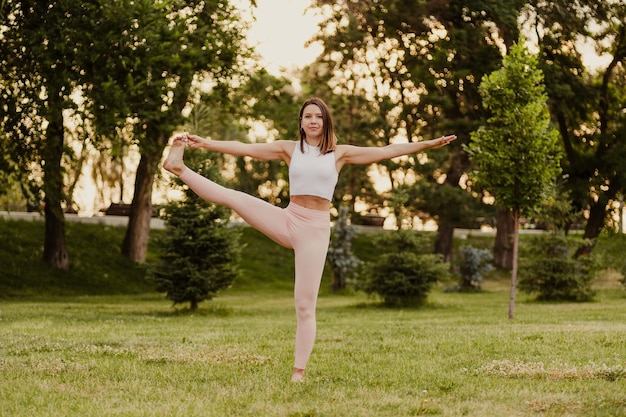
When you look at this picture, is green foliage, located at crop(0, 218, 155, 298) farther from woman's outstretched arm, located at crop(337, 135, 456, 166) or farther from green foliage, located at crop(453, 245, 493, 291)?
woman's outstretched arm, located at crop(337, 135, 456, 166)

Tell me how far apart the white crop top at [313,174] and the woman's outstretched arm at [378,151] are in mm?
237

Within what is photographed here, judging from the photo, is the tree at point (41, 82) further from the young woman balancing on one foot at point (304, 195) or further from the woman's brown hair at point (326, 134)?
the woman's brown hair at point (326, 134)

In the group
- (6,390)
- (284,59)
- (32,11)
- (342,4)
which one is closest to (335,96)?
(284,59)

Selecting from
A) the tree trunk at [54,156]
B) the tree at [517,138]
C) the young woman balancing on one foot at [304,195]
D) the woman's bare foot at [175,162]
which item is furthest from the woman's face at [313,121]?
the tree trunk at [54,156]

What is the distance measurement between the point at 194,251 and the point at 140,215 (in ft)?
41.8

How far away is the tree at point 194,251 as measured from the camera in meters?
21.9

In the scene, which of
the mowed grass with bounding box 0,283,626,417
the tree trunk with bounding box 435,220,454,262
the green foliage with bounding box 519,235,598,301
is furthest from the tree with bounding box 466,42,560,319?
the tree trunk with bounding box 435,220,454,262

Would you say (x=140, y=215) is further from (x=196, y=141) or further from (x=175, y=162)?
(x=175, y=162)

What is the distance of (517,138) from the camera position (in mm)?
Result: 19281

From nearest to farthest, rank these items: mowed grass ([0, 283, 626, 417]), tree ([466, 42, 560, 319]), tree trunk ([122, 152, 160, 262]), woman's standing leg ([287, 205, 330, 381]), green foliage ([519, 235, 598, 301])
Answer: mowed grass ([0, 283, 626, 417]) → woman's standing leg ([287, 205, 330, 381]) → tree ([466, 42, 560, 319]) → green foliage ([519, 235, 598, 301]) → tree trunk ([122, 152, 160, 262])

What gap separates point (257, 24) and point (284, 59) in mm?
11270

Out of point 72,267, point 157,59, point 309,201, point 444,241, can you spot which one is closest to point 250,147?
point 309,201

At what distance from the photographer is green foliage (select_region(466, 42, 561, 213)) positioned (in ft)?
62.3

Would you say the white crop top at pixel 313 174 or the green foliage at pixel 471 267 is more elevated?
the white crop top at pixel 313 174
